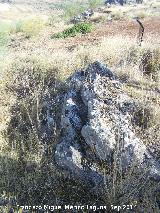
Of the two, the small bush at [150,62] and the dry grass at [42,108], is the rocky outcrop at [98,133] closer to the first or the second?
the dry grass at [42,108]

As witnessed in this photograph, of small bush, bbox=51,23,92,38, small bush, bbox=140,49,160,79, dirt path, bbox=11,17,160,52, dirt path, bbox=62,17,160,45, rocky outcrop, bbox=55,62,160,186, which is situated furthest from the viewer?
small bush, bbox=51,23,92,38

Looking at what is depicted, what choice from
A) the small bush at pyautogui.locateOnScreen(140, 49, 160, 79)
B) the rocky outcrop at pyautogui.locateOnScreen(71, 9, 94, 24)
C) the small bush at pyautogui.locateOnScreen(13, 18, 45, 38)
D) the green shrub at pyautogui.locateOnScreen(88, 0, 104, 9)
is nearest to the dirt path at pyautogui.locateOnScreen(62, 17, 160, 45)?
the small bush at pyautogui.locateOnScreen(140, 49, 160, 79)

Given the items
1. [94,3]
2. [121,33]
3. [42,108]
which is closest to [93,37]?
[121,33]

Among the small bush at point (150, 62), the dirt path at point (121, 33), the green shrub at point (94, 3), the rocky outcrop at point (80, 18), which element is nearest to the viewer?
the small bush at point (150, 62)

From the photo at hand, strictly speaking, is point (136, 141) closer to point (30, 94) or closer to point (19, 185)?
point (19, 185)

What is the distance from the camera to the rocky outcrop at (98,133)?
534cm

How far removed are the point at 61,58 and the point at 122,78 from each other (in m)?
2.24

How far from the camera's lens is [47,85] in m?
8.27

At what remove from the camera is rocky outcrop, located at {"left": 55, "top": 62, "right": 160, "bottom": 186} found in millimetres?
5344

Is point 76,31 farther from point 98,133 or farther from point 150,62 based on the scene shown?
point 98,133

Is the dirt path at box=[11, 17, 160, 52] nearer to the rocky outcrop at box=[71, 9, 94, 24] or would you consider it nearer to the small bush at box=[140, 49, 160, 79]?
the small bush at box=[140, 49, 160, 79]

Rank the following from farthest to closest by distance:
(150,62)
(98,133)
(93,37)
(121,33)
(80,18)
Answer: (80,18)
(93,37)
(121,33)
(150,62)
(98,133)

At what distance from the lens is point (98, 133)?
18.1 ft

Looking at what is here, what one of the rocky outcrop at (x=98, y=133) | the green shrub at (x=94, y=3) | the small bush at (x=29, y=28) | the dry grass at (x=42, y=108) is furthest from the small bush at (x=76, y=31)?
the green shrub at (x=94, y=3)
